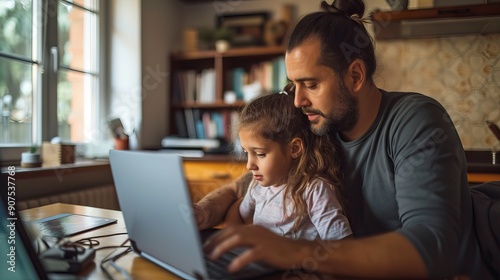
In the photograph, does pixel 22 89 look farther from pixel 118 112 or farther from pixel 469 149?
pixel 469 149

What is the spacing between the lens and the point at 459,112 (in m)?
2.49

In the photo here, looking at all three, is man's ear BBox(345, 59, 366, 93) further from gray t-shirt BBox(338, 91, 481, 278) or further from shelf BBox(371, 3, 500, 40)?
shelf BBox(371, 3, 500, 40)

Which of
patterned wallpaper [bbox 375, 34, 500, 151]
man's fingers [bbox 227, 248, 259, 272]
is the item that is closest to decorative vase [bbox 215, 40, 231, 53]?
patterned wallpaper [bbox 375, 34, 500, 151]

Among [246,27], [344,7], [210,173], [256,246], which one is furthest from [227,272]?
[246,27]

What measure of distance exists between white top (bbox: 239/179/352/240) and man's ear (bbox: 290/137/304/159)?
0.32 feet

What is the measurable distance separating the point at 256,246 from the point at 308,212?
0.39 m

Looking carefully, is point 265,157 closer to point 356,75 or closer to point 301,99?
point 301,99

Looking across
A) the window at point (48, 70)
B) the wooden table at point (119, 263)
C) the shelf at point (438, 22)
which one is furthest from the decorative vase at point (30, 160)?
the shelf at point (438, 22)

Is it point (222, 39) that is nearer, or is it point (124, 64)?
point (124, 64)

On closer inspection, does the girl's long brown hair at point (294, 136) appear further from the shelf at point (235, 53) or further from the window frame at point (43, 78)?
the shelf at point (235, 53)

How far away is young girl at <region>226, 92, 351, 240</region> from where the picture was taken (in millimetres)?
1019

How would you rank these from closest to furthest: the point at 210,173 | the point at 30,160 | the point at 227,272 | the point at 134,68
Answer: the point at 227,272
the point at 30,160
the point at 210,173
the point at 134,68

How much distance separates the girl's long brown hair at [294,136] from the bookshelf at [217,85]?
1.82m

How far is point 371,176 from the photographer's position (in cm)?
106
